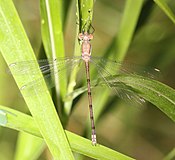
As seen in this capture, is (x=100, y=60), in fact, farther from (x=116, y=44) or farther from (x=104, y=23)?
(x=104, y=23)

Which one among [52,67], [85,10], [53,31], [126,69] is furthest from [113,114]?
[85,10]

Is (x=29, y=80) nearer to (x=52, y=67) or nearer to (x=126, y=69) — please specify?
(x=52, y=67)

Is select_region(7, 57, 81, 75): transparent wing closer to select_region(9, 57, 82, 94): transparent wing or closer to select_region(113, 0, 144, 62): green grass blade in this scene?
select_region(9, 57, 82, 94): transparent wing

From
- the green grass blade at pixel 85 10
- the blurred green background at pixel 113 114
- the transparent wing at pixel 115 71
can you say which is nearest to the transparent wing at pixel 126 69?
the transparent wing at pixel 115 71

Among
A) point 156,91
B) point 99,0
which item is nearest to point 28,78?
point 156,91

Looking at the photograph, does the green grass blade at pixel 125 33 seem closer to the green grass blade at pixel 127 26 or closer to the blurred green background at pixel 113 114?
the green grass blade at pixel 127 26
